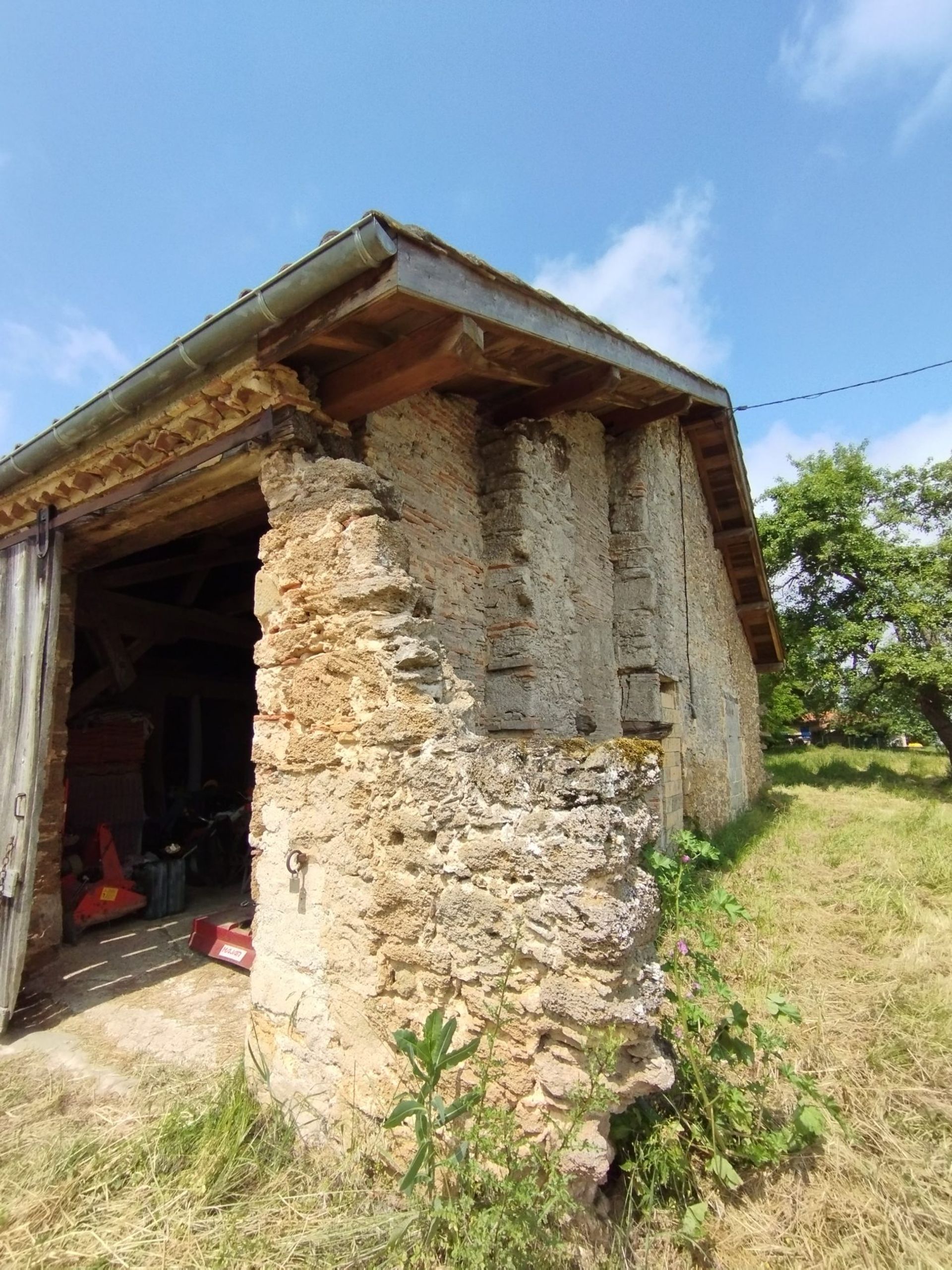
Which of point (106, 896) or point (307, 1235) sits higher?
point (106, 896)

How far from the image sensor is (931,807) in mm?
10562

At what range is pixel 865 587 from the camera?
1473cm

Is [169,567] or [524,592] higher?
[169,567]

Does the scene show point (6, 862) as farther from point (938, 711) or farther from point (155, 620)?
point (938, 711)

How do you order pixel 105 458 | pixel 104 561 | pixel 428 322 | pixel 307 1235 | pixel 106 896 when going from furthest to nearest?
pixel 106 896
pixel 104 561
pixel 105 458
pixel 428 322
pixel 307 1235

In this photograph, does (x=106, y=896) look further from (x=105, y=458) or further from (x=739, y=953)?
(x=739, y=953)

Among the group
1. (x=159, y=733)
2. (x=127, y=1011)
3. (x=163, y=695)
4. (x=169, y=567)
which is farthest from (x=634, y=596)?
(x=159, y=733)

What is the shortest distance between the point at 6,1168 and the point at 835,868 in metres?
7.22

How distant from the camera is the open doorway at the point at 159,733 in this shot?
20.5 ft

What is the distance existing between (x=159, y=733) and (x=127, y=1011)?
5.00 metres

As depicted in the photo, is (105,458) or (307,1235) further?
(105,458)

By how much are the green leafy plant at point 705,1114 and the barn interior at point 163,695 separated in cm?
363

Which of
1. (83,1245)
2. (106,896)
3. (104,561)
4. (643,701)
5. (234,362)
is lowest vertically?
(83,1245)

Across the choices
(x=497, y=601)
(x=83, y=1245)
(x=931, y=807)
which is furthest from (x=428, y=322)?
(x=931, y=807)
